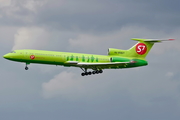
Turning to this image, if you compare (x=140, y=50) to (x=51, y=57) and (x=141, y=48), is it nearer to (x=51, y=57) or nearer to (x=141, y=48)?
(x=141, y=48)

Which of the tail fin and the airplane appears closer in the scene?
the airplane

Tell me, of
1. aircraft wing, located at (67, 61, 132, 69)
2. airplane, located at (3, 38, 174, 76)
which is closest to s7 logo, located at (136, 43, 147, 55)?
airplane, located at (3, 38, 174, 76)

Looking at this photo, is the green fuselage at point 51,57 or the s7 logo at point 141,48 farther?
the s7 logo at point 141,48

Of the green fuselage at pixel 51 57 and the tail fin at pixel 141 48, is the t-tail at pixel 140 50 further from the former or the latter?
the green fuselage at pixel 51 57

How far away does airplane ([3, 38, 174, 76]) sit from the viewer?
99875 millimetres

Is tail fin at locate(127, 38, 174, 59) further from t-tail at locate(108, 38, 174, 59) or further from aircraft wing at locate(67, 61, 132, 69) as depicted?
aircraft wing at locate(67, 61, 132, 69)

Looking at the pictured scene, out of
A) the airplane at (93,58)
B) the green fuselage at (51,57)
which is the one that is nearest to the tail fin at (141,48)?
the airplane at (93,58)

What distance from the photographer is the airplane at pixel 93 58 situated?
9988 cm

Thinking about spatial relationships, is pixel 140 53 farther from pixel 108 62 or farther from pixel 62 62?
pixel 62 62

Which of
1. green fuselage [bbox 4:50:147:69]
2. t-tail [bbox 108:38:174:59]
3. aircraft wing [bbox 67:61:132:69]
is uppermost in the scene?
t-tail [bbox 108:38:174:59]

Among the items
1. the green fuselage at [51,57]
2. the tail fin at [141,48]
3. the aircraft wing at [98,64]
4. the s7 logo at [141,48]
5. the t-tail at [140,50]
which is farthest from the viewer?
the s7 logo at [141,48]

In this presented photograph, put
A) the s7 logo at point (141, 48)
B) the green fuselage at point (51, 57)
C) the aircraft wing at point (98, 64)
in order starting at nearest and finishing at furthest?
1. the green fuselage at point (51, 57)
2. the aircraft wing at point (98, 64)
3. the s7 logo at point (141, 48)

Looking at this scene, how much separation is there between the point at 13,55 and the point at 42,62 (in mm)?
5910

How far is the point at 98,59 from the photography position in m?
104
